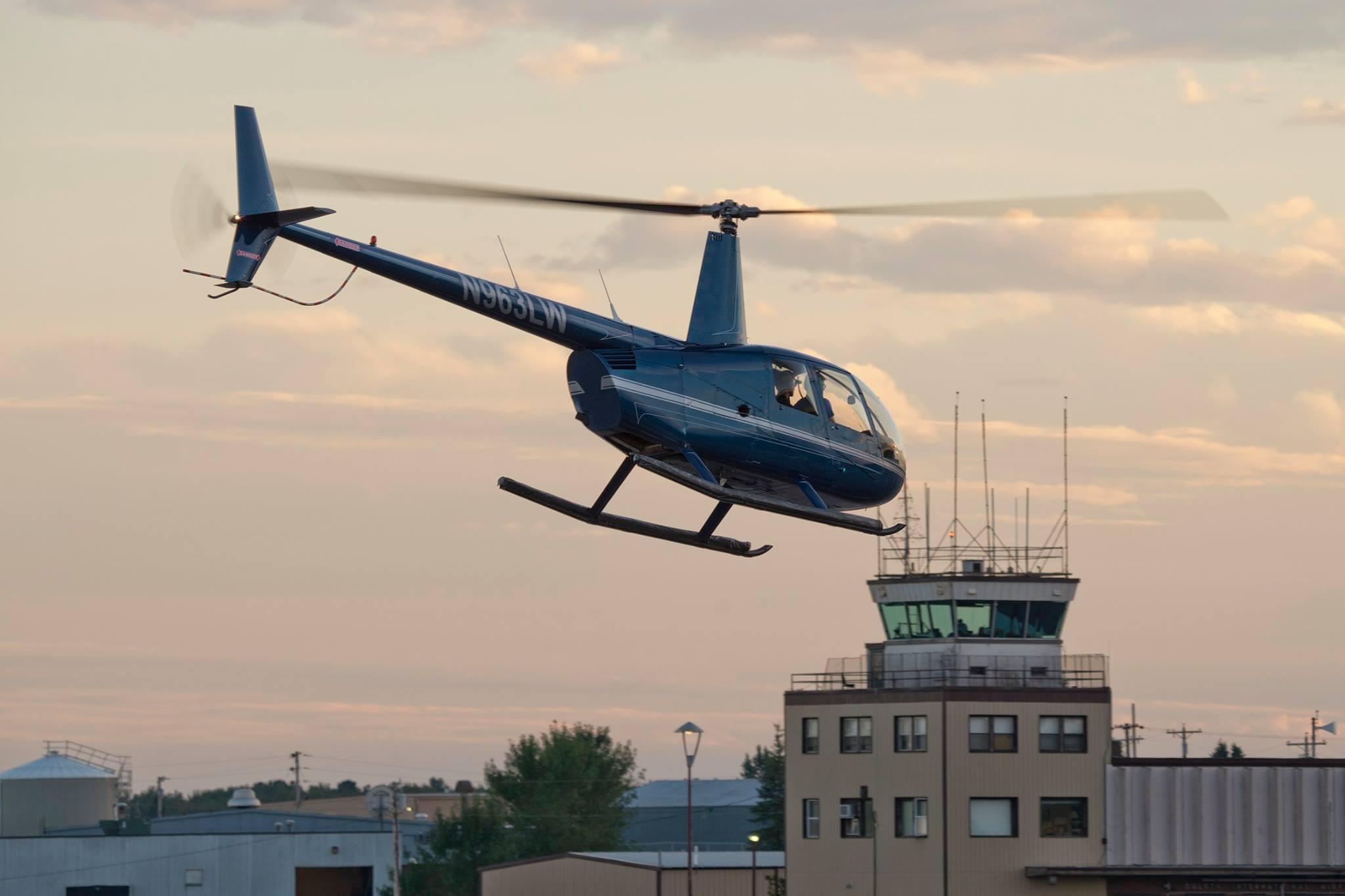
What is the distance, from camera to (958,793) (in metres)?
70.2

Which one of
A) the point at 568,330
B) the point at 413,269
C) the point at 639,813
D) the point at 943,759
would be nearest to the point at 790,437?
the point at 568,330

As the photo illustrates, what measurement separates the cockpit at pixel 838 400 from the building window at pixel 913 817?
37490 mm

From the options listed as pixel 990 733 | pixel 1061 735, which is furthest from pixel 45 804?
pixel 1061 735

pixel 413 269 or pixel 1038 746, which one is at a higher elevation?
pixel 413 269

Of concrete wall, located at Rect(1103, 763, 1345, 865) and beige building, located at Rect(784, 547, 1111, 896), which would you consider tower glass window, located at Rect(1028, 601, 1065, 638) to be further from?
concrete wall, located at Rect(1103, 763, 1345, 865)

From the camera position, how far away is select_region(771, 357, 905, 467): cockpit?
32844 millimetres

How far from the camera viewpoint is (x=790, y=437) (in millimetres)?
32688

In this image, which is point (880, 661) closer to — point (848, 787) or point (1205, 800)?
point (848, 787)

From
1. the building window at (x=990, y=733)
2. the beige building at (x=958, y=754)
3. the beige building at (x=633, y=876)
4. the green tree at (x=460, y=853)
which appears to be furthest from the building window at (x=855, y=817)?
the green tree at (x=460, y=853)

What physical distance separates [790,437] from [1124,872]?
4272 cm

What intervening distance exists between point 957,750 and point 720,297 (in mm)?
40212

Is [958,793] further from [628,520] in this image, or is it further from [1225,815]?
[628,520]

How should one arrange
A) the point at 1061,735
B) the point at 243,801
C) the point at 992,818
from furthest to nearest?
the point at 243,801 → the point at 1061,735 → the point at 992,818

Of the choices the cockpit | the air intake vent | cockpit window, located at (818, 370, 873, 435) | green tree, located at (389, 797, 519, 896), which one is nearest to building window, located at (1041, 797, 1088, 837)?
the cockpit
